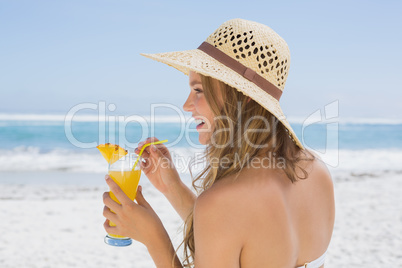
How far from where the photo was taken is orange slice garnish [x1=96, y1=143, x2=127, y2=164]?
1.92 metres

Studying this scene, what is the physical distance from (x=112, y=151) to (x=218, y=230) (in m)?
0.79

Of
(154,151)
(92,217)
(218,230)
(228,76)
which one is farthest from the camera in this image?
(92,217)

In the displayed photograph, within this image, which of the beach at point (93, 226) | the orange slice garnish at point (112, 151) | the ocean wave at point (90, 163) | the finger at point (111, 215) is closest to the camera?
the finger at point (111, 215)

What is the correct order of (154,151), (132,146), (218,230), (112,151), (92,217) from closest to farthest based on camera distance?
(218,230), (112,151), (154,151), (92,217), (132,146)

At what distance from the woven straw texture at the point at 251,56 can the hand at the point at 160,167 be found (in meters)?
0.55

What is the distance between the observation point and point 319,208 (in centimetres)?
Result: 171

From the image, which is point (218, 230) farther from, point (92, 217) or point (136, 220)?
point (92, 217)

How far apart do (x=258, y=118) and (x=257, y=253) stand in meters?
0.54

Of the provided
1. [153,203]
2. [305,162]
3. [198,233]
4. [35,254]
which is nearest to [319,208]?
[305,162]

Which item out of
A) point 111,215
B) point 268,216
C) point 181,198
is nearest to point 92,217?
point 181,198

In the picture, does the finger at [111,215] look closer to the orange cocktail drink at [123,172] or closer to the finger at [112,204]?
the finger at [112,204]

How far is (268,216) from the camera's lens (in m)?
1.43

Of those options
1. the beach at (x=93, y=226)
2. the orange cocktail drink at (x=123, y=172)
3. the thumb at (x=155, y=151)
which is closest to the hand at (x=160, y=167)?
the thumb at (x=155, y=151)

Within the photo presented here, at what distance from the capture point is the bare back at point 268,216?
1.39m
